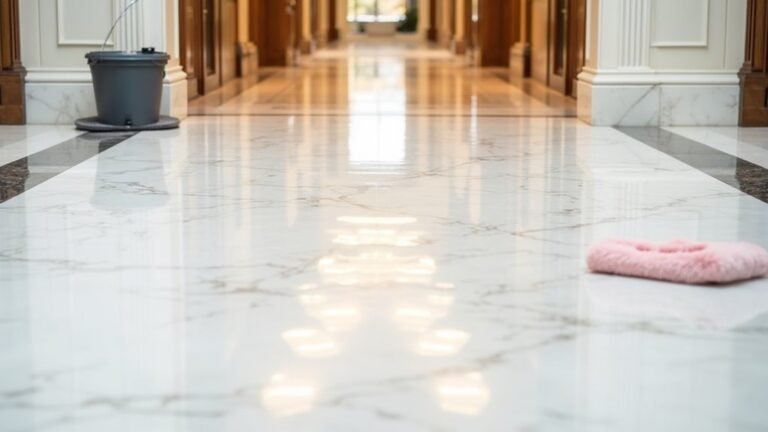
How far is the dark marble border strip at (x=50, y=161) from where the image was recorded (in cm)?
558

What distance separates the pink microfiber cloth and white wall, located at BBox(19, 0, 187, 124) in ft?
18.4

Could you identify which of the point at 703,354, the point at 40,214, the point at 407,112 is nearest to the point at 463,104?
the point at 407,112

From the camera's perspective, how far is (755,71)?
8.72 m

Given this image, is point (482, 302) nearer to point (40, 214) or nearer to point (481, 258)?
point (481, 258)

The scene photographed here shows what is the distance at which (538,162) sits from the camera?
21.3 ft

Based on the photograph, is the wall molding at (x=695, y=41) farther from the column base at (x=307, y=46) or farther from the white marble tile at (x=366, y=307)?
the column base at (x=307, y=46)

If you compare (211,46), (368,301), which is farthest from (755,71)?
(368,301)

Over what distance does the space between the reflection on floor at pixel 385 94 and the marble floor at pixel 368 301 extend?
11.7 feet

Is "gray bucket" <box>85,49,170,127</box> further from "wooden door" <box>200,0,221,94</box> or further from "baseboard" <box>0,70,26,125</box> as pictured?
"wooden door" <box>200,0,221,94</box>

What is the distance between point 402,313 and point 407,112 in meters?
6.85

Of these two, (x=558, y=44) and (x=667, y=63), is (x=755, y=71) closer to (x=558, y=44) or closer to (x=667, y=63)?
(x=667, y=63)

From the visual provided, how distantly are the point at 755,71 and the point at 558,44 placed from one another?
4.15 metres


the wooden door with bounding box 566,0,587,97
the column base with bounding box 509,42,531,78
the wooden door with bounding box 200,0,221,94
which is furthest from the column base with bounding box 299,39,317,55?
the wooden door with bounding box 566,0,587,97

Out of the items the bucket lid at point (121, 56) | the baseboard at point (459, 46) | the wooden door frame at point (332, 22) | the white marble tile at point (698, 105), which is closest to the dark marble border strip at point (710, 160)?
the white marble tile at point (698, 105)
